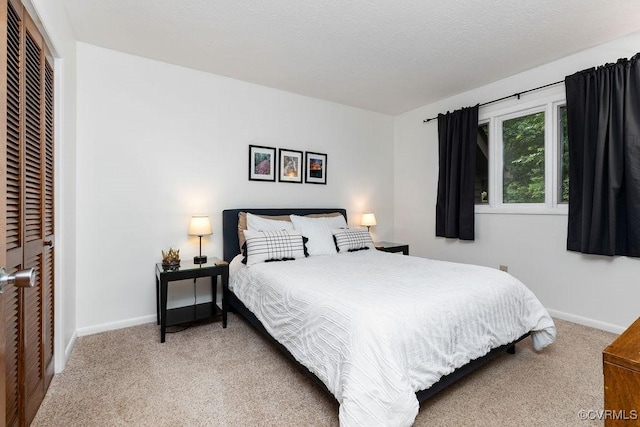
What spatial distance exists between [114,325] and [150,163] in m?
1.54

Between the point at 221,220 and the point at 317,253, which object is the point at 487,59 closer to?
the point at 317,253

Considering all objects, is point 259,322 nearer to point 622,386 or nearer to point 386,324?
point 386,324

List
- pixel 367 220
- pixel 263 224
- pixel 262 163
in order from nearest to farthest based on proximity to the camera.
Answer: pixel 263 224, pixel 262 163, pixel 367 220

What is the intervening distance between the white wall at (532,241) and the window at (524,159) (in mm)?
125

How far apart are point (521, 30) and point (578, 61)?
88 centimetres

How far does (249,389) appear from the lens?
1899mm

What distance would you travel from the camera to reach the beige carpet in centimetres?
164

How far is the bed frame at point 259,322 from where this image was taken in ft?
5.56

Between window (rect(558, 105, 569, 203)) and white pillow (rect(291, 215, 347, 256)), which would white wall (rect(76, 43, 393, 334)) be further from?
window (rect(558, 105, 569, 203))

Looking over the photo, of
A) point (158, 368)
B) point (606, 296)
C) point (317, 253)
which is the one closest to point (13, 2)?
point (158, 368)

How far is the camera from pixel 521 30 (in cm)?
249

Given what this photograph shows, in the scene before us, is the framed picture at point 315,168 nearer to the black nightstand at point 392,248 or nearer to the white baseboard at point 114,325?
the black nightstand at point 392,248

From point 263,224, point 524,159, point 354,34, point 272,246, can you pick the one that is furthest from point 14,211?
point 524,159

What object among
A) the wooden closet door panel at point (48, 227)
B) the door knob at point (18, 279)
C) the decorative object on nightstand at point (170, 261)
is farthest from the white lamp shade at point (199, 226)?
the door knob at point (18, 279)
